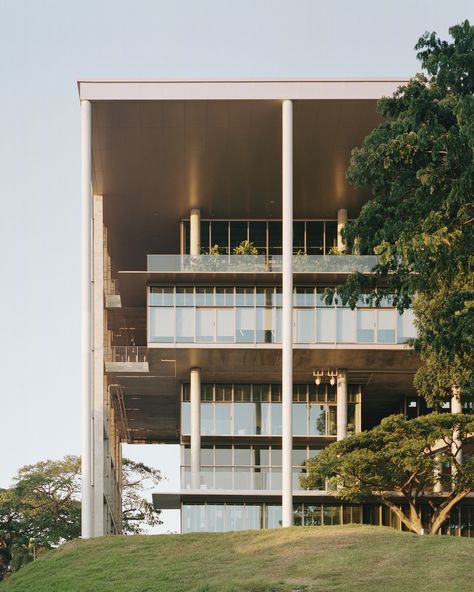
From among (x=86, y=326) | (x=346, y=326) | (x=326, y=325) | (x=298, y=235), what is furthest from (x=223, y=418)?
(x=86, y=326)

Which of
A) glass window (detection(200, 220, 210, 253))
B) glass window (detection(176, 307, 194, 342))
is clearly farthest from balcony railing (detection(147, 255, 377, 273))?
glass window (detection(200, 220, 210, 253))

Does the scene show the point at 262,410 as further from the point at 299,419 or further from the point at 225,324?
the point at 225,324

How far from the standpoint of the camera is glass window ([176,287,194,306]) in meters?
45.3

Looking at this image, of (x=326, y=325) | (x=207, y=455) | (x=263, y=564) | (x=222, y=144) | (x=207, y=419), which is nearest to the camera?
(x=263, y=564)

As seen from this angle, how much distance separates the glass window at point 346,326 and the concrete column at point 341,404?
2843mm

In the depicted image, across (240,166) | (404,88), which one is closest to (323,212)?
(240,166)

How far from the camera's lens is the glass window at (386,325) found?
44.6 m

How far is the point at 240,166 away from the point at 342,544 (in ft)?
66.3

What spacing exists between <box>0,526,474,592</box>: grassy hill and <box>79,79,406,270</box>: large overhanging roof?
15.5 m

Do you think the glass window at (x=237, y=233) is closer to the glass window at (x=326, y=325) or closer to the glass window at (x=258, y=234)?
the glass window at (x=258, y=234)

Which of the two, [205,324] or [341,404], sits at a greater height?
[205,324]

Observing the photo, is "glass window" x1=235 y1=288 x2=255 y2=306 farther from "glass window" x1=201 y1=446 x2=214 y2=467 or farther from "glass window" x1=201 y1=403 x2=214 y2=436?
"glass window" x1=201 y1=446 x2=214 y2=467

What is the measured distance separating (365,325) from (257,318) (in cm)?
411

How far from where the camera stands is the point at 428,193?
26.7 metres
